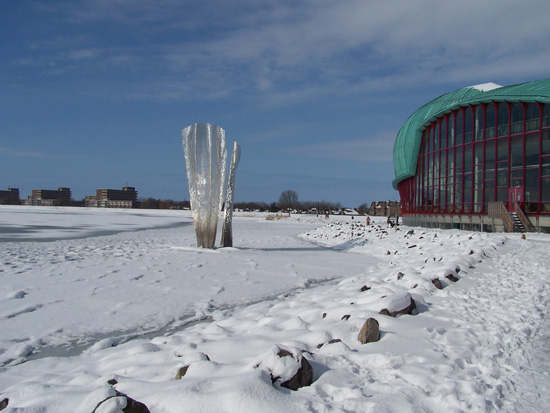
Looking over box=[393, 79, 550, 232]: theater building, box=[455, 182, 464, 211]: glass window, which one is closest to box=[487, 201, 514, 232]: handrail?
box=[393, 79, 550, 232]: theater building


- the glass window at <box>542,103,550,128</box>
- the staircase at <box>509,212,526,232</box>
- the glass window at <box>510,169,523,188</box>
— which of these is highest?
the glass window at <box>542,103,550,128</box>

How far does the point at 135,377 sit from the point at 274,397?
1.53 metres

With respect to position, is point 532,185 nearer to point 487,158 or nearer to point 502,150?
point 502,150

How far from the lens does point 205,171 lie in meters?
15.1

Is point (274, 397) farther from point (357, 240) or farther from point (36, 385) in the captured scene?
point (357, 240)

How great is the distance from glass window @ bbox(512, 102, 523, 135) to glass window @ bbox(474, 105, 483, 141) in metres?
2.32

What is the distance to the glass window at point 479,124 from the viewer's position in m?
27.7

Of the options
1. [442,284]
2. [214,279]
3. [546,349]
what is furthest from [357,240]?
[546,349]

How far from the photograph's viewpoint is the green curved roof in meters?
24.5

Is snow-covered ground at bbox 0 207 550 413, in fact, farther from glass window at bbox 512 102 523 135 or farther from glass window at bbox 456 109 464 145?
glass window at bbox 456 109 464 145

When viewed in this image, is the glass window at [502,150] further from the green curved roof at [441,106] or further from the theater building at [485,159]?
the green curved roof at [441,106]

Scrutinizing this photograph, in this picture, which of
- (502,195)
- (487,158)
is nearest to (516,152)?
(487,158)

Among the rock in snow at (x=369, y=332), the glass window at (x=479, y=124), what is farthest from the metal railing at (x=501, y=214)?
the rock in snow at (x=369, y=332)

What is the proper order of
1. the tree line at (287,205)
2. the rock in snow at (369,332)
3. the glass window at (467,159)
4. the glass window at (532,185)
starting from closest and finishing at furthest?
the rock in snow at (369,332)
the glass window at (532,185)
the glass window at (467,159)
the tree line at (287,205)
